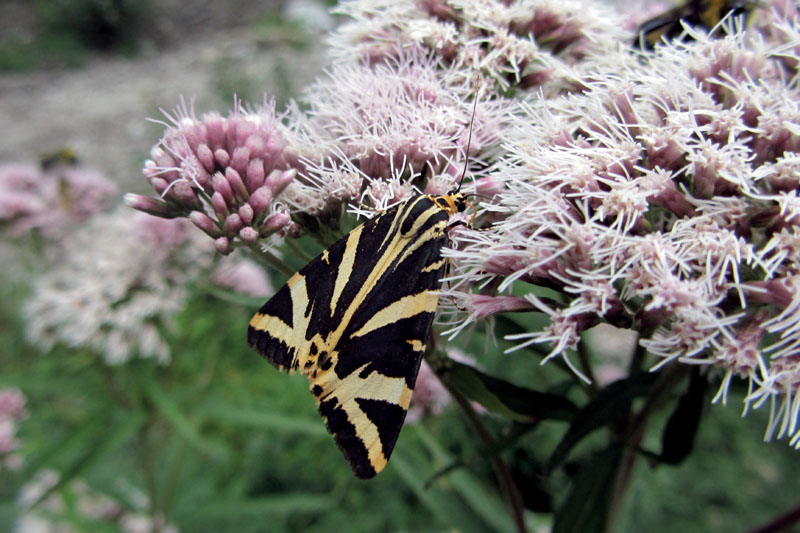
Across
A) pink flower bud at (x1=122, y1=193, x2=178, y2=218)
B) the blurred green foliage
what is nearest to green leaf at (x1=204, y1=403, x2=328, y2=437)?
pink flower bud at (x1=122, y1=193, x2=178, y2=218)

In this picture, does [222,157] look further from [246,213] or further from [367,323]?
[367,323]

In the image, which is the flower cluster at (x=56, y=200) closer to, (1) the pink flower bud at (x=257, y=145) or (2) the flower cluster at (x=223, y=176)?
(2) the flower cluster at (x=223, y=176)

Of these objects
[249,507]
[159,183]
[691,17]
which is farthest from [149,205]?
[249,507]

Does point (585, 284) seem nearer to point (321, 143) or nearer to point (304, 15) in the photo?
point (321, 143)

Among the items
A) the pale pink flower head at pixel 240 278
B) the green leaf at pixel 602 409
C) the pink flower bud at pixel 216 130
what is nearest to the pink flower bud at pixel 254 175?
the pink flower bud at pixel 216 130

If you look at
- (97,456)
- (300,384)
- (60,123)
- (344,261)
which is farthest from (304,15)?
(344,261)

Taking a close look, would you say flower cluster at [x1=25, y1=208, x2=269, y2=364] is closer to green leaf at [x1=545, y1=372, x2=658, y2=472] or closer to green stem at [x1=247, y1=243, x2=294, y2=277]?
green stem at [x1=247, y1=243, x2=294, y2=277]
